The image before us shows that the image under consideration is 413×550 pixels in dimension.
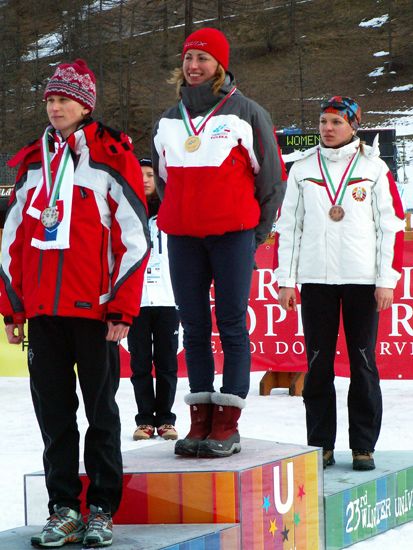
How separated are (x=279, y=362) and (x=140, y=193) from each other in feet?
17.9

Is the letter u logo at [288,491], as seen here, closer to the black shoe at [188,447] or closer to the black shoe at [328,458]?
the black shoe at [188,447]

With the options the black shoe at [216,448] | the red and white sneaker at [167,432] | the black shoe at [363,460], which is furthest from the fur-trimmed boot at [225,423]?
the red and white sneaker at [167,432]

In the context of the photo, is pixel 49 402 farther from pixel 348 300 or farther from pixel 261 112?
pixel 348 300

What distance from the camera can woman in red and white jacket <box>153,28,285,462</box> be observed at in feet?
13.0

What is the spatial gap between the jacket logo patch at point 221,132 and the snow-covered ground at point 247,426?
1.75 m

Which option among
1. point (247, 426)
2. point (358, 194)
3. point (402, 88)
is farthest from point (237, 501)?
point (402, 88)

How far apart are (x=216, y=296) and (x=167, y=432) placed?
108 inches

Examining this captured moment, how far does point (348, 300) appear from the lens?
466 cm

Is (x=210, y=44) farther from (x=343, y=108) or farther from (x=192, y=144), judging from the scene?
(x=343, y=108)

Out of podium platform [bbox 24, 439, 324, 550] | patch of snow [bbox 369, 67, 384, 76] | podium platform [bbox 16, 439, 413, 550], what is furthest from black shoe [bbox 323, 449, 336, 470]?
patch of snow [bbox 369, 67, 384, 76]

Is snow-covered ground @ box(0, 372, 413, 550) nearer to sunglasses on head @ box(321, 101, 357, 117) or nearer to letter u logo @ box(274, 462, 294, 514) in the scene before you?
letter u logo @ box(274, 462, 294, 514)

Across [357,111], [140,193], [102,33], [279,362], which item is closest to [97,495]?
[140,193]

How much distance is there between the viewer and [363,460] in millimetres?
4648

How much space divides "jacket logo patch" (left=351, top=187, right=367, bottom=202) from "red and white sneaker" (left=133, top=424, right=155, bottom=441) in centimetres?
258
